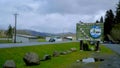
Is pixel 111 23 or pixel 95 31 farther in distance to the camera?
pixel 111 23

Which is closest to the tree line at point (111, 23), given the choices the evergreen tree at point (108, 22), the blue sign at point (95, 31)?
the evergreen tree at point (108, 22)

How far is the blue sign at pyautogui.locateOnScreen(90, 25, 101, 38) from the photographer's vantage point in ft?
171

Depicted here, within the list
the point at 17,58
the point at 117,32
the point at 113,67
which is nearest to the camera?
the point at 113,67

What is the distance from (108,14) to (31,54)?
417 feet

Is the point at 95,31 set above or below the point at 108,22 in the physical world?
below

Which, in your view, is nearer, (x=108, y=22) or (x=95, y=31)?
(x=95, y=31)

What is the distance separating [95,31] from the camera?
2061 inches

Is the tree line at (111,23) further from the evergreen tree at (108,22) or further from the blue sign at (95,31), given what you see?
the blue sign at (95,31)

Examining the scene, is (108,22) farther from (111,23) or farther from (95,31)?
(95,31)

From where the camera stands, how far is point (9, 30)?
564 feet

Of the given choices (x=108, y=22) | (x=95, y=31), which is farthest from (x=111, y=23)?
(x=95, y=31)

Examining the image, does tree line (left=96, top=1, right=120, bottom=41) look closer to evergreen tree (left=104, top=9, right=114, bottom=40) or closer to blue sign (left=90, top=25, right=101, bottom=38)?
evergreen tree (left=104, top=9, right=114, bottom=40)

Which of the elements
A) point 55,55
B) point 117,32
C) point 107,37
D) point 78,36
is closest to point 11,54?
point 55,55

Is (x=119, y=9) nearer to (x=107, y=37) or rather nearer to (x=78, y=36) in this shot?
(x=107, y=37)
